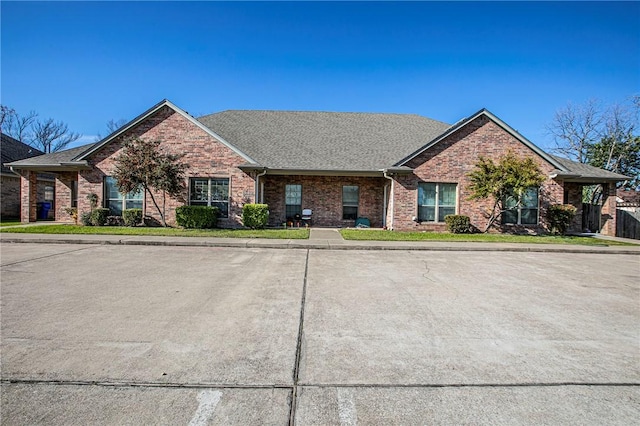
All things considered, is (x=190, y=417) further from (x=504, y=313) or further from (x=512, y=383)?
(x=504, y=313)

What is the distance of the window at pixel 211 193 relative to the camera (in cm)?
1652

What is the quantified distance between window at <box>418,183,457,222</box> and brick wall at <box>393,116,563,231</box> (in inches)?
11.1

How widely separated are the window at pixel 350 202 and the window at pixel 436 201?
3507mm

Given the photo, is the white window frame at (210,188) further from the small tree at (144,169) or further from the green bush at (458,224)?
the green bush at (458,224)

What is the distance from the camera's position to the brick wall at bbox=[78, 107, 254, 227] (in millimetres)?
16328

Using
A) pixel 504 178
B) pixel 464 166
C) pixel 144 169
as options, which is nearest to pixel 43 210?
pixel 144 169

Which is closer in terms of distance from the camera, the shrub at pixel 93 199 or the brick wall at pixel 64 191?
the shrub at pixel 93 199

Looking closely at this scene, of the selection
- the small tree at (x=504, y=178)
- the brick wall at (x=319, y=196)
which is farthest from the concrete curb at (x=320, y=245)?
the brick wall at (x=319, y=196)

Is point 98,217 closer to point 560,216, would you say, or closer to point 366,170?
point 366,170

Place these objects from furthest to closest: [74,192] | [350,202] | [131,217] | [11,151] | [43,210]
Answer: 1. [11,151]
2. [43,210]
3. [74,192]
4. [350,202]
5. [131,217]

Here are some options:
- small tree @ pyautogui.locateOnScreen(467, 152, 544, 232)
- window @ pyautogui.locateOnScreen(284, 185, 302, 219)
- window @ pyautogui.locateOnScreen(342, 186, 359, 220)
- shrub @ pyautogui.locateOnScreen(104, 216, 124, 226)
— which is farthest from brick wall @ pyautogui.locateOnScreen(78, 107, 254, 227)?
small tree @ pyautogui.locateOnScreen(467, 152, 544, 232)

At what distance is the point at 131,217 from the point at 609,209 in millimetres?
24509

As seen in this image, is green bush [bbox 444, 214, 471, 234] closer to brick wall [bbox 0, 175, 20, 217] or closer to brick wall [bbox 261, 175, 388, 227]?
brick wall [bbox 261, 175, 388, 227]

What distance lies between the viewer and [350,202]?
18234mm
